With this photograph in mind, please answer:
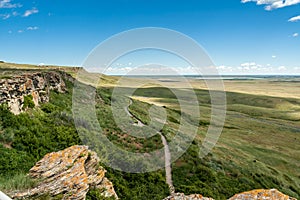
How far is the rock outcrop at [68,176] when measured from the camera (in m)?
8.21

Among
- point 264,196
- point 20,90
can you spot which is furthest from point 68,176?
point 20,90

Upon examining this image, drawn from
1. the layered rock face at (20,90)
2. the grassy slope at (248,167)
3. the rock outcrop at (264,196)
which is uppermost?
the layered rock face at (20,90)

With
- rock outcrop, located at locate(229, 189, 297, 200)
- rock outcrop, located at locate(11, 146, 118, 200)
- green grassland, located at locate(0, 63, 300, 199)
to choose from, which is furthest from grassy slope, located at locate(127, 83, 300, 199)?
rock outcrop, located at locate(229, 189, 297, 200)

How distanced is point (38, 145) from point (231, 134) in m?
52.9

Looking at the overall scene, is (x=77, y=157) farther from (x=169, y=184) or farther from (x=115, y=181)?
(x=169, y=184)

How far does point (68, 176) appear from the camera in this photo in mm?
9383

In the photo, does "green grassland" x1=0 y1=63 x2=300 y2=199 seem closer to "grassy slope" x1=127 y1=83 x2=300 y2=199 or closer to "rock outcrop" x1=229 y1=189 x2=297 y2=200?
"grassy slope" x1=127 y1=83 x2=300 y2=199

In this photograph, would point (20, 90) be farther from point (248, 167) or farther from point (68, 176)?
point (248, 167)

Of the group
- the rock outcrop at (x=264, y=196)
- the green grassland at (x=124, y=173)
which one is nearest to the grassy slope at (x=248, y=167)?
the green grassland at (x=124, y=173)

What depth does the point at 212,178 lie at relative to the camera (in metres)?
23.6

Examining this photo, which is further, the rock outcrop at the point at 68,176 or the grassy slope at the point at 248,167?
the grassy slope at the point at 248,167

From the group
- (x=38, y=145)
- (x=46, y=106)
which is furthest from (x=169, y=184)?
(x=46, y=106)

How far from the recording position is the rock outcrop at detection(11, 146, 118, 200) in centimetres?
821

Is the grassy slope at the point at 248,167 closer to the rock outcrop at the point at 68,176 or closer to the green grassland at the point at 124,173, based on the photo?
the green grassland at the point at 124,173
